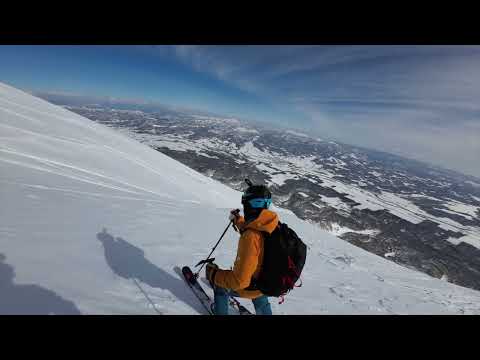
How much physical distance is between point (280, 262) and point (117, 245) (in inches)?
206

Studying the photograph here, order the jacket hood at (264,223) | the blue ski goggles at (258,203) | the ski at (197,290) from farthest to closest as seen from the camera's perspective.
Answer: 1. the ski at (197,290)
2. the blue ski goggles at (258,203)
3. the jacket hood at (264,223)

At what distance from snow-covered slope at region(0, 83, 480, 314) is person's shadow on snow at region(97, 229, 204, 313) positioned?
2cm

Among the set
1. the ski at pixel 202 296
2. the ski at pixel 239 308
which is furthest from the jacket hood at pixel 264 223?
the ski at pixel 202 296

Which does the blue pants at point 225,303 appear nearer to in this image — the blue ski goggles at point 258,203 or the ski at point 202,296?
the ski at point 202,296

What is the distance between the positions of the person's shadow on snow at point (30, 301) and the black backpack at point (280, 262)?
10.5ft

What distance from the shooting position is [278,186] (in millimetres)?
121062

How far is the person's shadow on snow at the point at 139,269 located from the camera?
5.46 metres

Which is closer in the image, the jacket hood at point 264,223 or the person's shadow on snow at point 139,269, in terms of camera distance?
the jacket hood at point 264,223

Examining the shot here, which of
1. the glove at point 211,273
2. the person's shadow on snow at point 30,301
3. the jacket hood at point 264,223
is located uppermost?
the jacket hood at point 264,223

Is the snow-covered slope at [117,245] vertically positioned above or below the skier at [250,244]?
below
